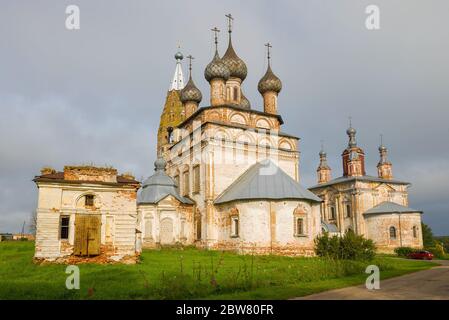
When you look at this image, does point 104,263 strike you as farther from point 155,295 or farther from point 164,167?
point 164,167

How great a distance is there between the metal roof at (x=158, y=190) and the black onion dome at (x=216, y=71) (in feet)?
28.2

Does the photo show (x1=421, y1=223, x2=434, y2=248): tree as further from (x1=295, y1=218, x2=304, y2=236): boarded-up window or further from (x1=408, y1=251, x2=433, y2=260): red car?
(x1=295, y1=218, x2=304, y2=236): boarded-up window

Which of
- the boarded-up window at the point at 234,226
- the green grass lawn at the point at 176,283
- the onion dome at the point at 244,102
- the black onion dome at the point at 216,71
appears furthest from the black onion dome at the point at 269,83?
the green grass lawn at the point at 176,283

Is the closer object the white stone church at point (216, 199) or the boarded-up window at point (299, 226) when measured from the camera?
the white stone church at point (216, 199)

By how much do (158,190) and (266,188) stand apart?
8501 mm

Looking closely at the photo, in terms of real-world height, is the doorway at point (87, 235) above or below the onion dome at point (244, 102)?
below

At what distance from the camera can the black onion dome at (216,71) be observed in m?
31.5

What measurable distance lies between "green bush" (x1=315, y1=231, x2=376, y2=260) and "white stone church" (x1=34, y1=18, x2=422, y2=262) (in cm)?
465

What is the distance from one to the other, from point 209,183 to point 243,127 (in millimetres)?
5315

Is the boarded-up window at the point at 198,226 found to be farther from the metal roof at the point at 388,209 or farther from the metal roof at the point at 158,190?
the metal roof at the point at 388,209
